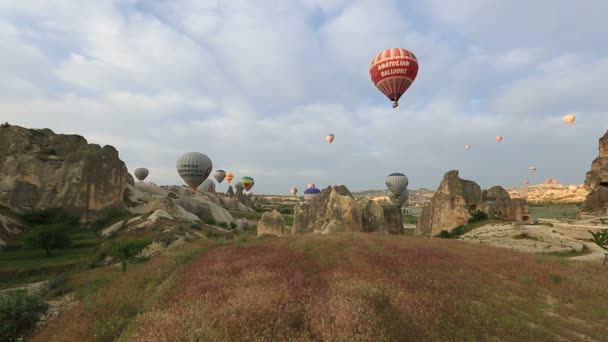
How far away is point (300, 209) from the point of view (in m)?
39.2

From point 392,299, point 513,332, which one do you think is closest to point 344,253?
point 392,299

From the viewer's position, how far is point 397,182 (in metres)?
89.8

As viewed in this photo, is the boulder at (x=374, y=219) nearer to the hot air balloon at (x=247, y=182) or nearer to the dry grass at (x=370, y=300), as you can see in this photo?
the dry grass at (x=370, y=300)

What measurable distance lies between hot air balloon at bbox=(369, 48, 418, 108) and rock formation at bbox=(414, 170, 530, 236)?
17264 millimetres

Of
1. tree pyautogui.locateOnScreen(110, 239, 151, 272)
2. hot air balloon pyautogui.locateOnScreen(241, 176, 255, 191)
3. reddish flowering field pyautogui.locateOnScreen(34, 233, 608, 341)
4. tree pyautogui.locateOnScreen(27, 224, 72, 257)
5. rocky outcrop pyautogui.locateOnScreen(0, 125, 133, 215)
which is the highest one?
hot air balloon pyautogui.locateOnScreen(241, 176, 255, 191)

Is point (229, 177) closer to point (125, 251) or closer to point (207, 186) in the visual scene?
point (207, 186)

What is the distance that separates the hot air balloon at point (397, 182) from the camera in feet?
295

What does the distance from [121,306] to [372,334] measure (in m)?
7.42

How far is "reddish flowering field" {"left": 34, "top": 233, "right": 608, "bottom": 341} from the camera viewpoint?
6.78 m

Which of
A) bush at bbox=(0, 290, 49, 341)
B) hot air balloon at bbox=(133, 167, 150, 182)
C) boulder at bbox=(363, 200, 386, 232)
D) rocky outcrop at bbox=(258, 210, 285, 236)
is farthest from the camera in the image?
hot air balloon at bbox=(133, 167, 150, 182)

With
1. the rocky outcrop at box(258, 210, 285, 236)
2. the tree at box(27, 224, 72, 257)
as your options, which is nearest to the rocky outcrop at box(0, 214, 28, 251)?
the tree at box(27, 224, 72, 257)

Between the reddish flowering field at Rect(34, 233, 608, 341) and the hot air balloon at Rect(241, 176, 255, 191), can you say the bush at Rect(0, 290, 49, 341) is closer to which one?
the reddish flowering field at Rect(34, 233, 608, 341)

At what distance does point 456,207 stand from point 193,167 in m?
68.0

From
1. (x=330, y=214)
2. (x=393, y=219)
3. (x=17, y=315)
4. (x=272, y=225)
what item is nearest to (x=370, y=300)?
(x=17, y=315)
